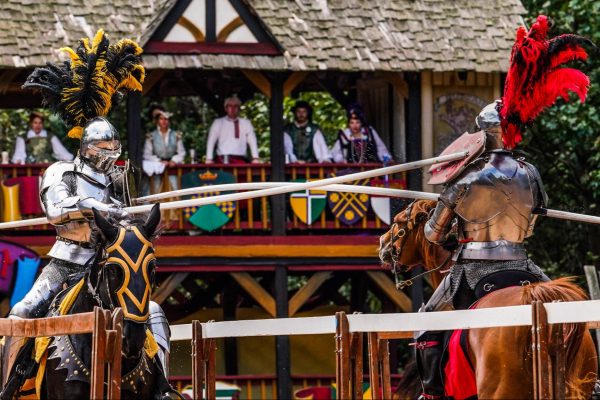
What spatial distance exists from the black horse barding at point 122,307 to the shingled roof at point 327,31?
30.4 feet

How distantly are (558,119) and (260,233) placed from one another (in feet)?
15.9

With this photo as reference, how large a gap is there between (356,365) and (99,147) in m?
2.61

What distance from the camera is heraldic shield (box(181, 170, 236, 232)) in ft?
67.1

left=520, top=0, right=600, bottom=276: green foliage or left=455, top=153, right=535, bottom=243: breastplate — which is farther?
left=520, top=0, right=600, bottom=276: green foliage

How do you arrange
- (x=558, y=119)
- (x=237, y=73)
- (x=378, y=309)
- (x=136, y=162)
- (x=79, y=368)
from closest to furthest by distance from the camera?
1. (x=79, y=368)
2. (x=136, y=162)
3. (x=237, y=73)
4. (x=558, y=119)
5. (x=378, y=309)

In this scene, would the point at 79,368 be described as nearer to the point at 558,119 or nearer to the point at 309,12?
the point at 309,12

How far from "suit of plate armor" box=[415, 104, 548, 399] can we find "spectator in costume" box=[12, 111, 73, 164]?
33.6 ft

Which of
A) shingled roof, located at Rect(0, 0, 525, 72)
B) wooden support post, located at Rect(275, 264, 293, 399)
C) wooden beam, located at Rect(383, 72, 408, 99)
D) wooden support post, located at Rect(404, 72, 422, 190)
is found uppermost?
shingled roof, located at Rect(0, 0, 525, 72)

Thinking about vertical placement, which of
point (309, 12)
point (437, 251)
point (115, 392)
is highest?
point (309, 12)

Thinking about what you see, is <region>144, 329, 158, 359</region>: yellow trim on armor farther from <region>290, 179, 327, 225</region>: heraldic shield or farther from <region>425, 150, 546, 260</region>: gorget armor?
<region>290, 179, 327, 225</region>: heraldic shield

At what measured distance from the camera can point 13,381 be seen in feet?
38.2

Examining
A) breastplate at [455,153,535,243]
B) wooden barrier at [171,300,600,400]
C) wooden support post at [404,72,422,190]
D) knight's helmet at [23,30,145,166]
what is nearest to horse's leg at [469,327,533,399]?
wooden barrier at [171,300,600,400]

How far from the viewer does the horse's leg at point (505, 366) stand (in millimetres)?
10266

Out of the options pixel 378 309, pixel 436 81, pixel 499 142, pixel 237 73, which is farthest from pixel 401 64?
pixel 499 142
